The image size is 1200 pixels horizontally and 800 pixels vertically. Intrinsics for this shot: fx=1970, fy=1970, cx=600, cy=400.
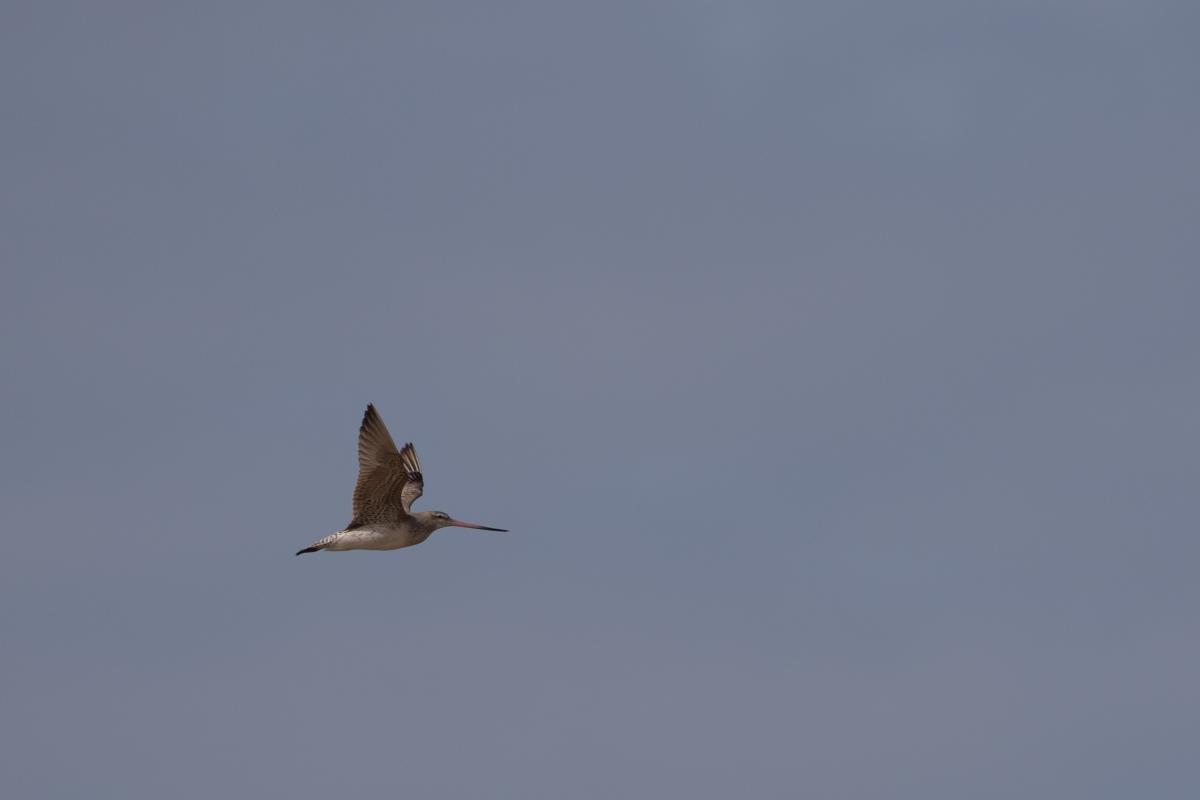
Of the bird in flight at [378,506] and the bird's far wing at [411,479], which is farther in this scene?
the bird's far wing at [411,479]

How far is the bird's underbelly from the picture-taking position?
53125 mm

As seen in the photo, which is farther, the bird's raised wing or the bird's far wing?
the bird's far wing

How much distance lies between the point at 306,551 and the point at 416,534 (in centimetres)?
457

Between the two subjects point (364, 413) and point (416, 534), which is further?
point (416, 534)

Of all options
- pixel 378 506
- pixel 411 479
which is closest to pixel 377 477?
pixel 378 506

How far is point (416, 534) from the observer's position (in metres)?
55.3

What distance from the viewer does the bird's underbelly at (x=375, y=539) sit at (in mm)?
53125

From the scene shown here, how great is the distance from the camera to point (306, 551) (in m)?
51.5

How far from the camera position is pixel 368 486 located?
52781 millimetres

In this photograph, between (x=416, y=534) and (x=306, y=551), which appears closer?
(x=306, y=551)

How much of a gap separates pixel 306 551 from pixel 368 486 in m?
2.55

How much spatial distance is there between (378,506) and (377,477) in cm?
118

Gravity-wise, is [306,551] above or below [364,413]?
below

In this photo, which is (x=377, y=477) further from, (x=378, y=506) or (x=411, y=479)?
(x=411, y=479)
